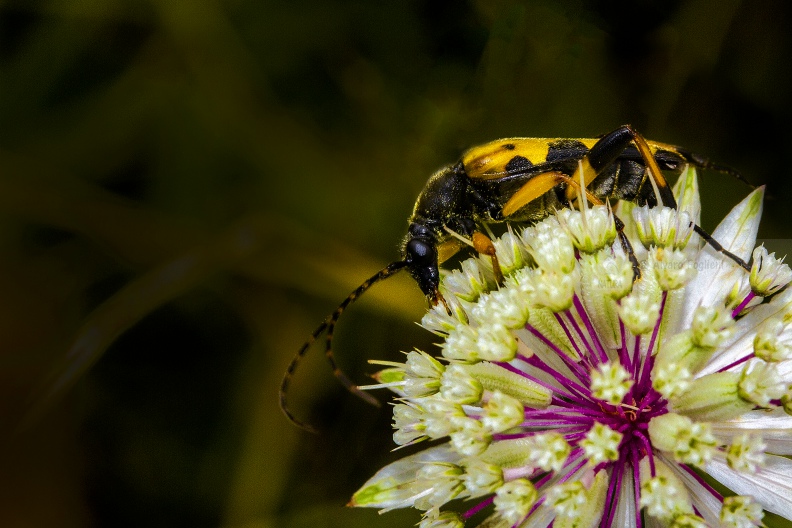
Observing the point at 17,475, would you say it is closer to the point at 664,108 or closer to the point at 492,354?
the point at 492,354

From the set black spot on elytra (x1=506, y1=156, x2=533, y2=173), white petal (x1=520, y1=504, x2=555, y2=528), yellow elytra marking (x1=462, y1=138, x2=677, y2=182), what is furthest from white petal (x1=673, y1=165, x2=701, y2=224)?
white petal (x1=520, y1=504, x2=555, y2=528)

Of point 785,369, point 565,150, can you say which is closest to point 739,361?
point 785,369

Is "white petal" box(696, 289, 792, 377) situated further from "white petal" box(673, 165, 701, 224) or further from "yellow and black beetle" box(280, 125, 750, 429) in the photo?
"white petal" box(673, 165, 701, 224)

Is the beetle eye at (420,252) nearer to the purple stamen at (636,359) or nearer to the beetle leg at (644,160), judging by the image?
the beetle leg at (644,160)

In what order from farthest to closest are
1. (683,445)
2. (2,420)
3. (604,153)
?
(2,420)
(604,153)
(683,445)

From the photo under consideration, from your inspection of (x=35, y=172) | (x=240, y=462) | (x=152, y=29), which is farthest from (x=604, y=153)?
(x=35, y=172)

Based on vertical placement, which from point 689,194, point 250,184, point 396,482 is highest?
point 250,184

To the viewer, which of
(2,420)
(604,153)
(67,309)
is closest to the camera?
(604,153)

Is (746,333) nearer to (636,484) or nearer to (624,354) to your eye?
(624,354)
